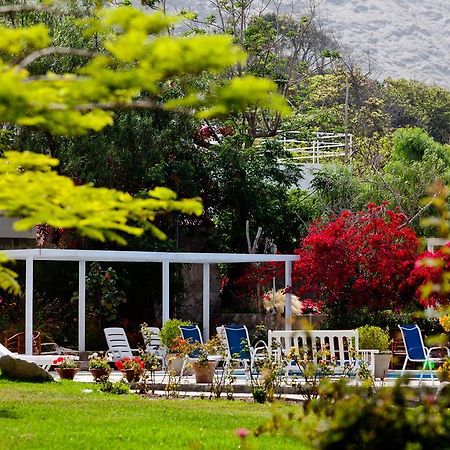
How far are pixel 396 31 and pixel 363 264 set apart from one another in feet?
310

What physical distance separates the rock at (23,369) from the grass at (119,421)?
135 cm

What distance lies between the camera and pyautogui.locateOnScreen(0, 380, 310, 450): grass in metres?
10.0

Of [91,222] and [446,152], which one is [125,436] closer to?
[91,222]

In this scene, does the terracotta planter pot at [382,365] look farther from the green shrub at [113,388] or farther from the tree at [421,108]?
the tree at [421,108]

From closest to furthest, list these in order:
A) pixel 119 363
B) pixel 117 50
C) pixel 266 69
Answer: pixel 117 50 < pixel 119 363 < pixel 266 69

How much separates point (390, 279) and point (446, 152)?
44.0 ft

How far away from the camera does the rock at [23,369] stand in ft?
54.3

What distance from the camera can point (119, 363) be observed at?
17078 mm

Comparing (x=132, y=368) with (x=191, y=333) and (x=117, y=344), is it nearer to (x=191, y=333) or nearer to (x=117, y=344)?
(x=191, y=333)

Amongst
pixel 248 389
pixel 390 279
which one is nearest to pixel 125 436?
pixel 248 389

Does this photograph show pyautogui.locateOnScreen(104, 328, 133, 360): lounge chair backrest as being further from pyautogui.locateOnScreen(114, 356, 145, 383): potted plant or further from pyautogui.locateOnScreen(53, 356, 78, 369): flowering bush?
pyautogui.locateOnScreen(114, 356, 145, 383): potted plant

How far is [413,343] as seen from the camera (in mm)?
17891

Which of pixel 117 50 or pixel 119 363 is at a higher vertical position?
pixel 117 50

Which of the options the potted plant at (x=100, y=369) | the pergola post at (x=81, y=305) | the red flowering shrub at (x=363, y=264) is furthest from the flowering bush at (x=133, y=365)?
the red flowering shrub at (x=363, y=264)
